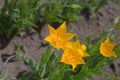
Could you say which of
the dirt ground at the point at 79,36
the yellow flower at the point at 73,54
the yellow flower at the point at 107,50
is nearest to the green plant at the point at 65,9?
the dirt ground at the point at 79,36

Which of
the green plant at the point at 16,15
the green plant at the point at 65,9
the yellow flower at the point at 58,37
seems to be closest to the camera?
the yellow flower at the point at 58,37

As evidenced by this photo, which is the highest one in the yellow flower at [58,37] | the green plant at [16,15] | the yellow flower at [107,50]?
the green plant at [16,15]

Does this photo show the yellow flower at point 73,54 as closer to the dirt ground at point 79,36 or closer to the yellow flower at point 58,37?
the yellow flower at point 58,37

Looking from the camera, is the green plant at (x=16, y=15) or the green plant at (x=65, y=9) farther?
the green plant at (x=65, y=9)

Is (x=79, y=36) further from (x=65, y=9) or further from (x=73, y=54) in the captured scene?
(x=73, y=54)

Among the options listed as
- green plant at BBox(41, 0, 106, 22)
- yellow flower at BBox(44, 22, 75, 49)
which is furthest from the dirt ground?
yellow flower at BBox(44, 22, 75, 49)

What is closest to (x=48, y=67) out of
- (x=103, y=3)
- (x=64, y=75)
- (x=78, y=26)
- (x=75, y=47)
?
(x=64, y=75)
